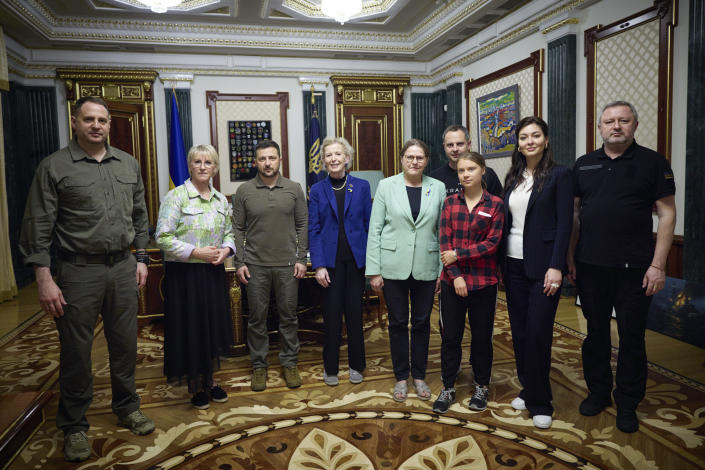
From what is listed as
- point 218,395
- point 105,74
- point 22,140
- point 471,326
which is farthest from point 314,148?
point 471,326

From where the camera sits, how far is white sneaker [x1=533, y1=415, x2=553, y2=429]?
2.18 meters

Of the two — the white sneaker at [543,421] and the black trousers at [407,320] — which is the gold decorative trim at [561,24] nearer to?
the black trousers at [407,320]

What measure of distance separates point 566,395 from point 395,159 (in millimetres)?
5018

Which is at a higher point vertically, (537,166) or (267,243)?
(537,166)

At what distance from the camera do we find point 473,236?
227 cm

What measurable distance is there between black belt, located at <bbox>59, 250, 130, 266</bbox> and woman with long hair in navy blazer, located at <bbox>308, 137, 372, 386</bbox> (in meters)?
1.00

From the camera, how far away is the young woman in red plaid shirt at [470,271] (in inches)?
88.4

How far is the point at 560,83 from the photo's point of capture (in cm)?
451

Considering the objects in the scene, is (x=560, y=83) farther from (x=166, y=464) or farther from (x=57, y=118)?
(x=57, y=118)

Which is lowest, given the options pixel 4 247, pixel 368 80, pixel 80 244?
pixel 4 247

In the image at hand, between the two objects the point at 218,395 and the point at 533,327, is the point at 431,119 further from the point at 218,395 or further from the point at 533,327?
the point at 218,395

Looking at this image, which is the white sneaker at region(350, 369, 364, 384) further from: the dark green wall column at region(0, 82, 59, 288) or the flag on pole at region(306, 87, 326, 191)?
the dark green wall column at region(0, 82, 59, 288)

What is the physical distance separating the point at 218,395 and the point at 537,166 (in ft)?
6.63

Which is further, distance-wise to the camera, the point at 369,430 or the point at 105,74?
the point at 105,74
